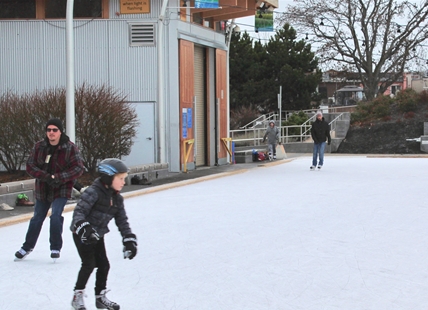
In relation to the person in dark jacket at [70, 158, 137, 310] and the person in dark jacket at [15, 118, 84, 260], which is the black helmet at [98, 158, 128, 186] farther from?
the person in dark jacket at [15, 118, 84, 260]

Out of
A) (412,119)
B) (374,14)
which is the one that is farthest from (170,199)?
(374,14)

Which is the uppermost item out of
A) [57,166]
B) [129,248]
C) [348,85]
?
[348,85]

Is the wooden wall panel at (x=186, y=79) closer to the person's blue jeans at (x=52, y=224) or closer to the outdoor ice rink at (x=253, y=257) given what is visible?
the outdoor ice rink at (x=253, y=257)

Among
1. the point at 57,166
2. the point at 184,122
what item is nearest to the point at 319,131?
the point at 184,122

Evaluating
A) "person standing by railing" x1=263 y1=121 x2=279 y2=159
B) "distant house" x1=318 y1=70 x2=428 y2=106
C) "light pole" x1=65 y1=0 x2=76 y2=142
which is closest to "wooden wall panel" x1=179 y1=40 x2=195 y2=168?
"light pole" x1=65 y1=0 x2=76 y2=142

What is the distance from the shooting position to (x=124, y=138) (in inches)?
730

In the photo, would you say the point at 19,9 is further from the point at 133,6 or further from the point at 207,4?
the point at 207,4

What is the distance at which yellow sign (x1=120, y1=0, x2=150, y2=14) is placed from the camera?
21.8 m

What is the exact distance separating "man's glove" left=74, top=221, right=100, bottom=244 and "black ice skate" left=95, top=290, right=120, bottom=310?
0.54m

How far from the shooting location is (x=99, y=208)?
6.33 meters

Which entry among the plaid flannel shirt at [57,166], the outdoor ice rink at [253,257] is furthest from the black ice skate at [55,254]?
the plaid flannel shirt at [57,166]

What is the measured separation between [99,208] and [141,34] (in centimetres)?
1608

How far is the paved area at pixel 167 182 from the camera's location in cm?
1223

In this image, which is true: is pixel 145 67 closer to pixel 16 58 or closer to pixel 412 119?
pixel 16 58
